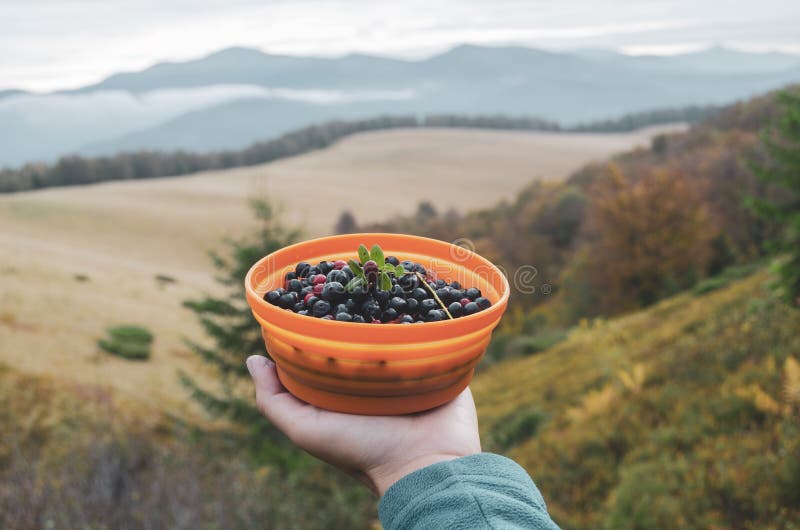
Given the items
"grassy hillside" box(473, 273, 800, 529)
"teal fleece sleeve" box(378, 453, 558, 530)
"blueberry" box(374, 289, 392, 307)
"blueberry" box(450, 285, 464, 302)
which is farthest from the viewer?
"grassy hillside" box(473, 273, 800, 529)

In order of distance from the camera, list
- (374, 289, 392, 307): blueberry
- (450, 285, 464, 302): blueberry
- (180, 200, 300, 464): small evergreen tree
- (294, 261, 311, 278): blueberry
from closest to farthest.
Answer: (374, 289, 392, 307): blueberry
(450, 285, 464, 302): blueberry
(294, 261, 311, 278): blueberry
(180, 200, 300, 464): small evergreen tree

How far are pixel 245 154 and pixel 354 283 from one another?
7394 cm

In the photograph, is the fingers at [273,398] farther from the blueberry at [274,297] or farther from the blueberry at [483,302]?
the blueberry at [483,302]

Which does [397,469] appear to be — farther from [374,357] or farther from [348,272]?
[348,272]

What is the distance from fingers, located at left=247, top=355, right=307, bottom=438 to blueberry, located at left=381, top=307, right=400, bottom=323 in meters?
0.43

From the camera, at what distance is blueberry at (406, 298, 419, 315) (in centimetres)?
190

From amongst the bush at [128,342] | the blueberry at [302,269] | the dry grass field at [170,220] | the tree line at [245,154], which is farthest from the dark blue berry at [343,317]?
the tree line at [245,154]

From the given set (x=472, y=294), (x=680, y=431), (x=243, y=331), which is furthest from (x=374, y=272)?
(x=243, y=331)

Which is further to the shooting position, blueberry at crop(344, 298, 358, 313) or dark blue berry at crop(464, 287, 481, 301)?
dark blue berry at crop(464, 287, 481, 301)

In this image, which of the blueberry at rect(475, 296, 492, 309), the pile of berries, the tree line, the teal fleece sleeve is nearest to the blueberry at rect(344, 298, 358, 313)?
the pile of berries

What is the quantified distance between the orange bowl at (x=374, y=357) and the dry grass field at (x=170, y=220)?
9293 millimetres

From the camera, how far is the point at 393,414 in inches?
72.2

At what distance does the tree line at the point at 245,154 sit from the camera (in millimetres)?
53875

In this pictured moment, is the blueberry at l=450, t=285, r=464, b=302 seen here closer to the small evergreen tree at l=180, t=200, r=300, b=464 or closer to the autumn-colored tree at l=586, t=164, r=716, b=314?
the small evergreen tree at l=180, t=200, r=300, b=464
